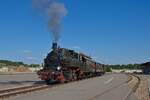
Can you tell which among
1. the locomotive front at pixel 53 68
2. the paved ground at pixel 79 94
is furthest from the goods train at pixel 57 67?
the paved ground at pixel 79 94

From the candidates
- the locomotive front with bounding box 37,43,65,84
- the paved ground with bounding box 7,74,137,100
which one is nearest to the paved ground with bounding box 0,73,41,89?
the locomotive front with bounding box 37,43,65,84

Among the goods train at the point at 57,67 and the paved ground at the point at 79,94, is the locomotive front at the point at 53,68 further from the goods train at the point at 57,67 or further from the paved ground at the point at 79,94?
the paved ground at the point at 79,94

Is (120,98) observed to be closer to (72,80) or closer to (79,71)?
(72,80)

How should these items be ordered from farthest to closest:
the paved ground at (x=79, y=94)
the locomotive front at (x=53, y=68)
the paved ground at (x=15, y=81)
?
the locomotive front at (x=53, y=68) < the paved ground at (x=15, y=81) < the paved ground at (x=79, y=94)

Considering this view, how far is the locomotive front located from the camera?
35.2m

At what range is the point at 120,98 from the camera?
21.1 meters

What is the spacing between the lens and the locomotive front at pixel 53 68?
116 ft

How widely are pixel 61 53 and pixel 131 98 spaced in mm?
16074

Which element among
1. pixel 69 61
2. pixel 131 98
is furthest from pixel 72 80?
pixel 131 98

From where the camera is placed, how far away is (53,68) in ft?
119

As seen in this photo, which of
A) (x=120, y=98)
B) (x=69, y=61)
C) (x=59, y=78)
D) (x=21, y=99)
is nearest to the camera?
(x=21, y=99)

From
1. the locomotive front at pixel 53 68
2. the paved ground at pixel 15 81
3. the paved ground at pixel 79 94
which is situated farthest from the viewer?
the locomotive front at pixel 53 68

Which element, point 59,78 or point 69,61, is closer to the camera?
point 59,78

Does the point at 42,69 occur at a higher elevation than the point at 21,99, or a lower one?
higher
